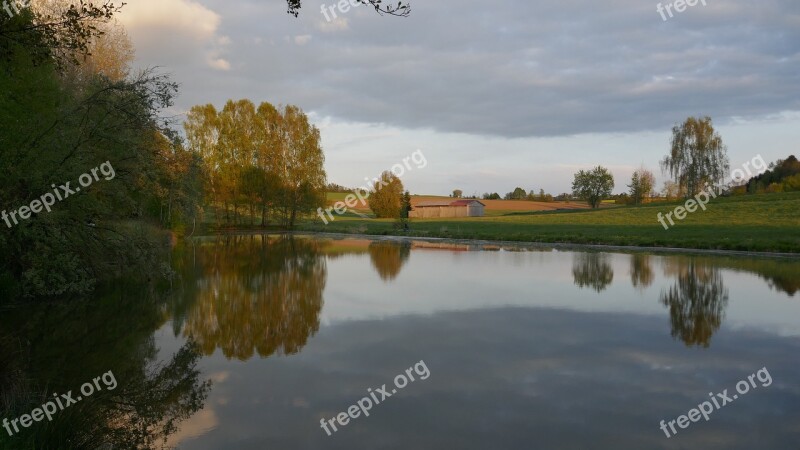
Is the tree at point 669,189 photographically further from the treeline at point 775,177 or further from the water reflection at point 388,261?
the water reflection at point 388,261

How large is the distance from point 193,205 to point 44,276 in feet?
65.8

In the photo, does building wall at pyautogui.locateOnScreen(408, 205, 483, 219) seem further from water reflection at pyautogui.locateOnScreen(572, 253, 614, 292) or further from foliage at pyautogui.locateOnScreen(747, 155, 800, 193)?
water reflection at pyautogui.locateOnScreen(572, 253, 614, 292)

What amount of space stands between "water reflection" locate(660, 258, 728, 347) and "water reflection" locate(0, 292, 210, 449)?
872 centimetres

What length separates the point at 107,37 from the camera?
95.5ft

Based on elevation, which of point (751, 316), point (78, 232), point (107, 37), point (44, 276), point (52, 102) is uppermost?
point (107, 37)

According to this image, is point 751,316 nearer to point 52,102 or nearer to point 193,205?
point 52,102

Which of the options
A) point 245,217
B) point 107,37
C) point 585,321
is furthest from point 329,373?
point 245,217

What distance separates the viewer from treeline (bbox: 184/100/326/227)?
55781 mm

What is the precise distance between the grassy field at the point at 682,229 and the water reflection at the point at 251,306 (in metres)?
22.5

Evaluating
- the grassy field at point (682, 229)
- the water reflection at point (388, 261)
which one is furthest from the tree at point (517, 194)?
the water reflection at point (388, 261)

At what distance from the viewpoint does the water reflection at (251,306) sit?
33.4 ft

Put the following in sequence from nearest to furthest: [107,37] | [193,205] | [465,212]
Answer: [107,37] → [193,205] → [465,212]

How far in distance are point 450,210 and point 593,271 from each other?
77417 millimetres

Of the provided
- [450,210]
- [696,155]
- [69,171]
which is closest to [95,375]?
[69,171]
